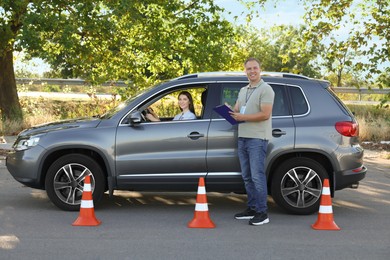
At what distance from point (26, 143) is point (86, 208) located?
144cm

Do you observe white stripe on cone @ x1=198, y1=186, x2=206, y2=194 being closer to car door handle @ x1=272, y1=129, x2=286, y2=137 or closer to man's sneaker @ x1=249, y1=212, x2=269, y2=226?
man's sneaker @ x1=249, y1=212, x2=269, y2=226

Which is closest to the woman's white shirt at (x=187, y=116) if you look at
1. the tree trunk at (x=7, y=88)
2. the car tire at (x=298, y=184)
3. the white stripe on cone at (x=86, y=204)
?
the car tire at (x=298, y=184)

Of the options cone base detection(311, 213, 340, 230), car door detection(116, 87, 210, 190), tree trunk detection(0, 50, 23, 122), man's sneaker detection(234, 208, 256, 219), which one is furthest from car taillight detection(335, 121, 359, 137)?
tree trunk detection(0, 50, 23, 122)

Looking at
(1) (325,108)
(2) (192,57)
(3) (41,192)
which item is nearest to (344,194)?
(1) (325,108)

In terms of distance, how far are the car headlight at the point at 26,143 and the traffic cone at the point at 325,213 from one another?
11.9 ft

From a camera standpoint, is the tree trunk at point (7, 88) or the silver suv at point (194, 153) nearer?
the silver suv at point (194, 153)

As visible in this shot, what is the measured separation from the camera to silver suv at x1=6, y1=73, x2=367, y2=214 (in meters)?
7.87

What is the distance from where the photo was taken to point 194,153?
25.8ft

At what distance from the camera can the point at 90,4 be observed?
1599 cm

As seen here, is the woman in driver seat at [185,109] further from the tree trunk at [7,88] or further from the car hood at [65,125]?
the tree trunk at [7,88]

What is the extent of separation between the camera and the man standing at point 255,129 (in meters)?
7.27

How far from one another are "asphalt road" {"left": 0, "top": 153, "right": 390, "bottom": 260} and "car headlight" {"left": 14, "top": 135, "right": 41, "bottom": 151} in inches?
32.4

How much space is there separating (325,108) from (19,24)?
12.5 metres

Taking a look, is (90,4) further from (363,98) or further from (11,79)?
(363,98)
